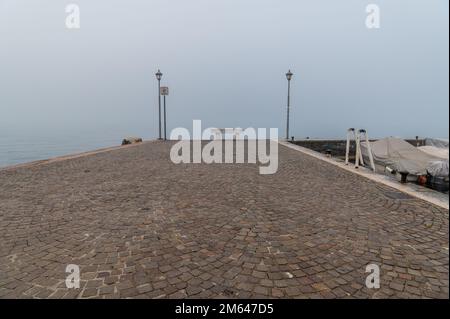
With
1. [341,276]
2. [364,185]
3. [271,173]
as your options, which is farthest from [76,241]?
[364,185]

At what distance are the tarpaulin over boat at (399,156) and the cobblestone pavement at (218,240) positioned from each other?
6727mm

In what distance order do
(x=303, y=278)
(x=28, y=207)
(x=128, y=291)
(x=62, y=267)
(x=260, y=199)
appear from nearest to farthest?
(x=128, y=291), (x=303, y=278), (x=62, y=267), (x=28, y=207), (x=260, y=199)

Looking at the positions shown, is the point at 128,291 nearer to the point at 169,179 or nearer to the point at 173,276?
the point at 173,276

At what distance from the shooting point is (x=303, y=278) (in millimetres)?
3076

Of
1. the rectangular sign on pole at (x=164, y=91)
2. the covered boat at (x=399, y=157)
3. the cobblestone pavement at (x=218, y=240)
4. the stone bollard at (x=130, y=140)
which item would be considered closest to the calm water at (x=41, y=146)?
the stone bollard at (x=130, y=140)

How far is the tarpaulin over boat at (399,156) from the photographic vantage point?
12453 millimetres

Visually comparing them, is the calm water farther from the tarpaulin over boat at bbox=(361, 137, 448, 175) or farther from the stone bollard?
the tarpaulin over boat at bbox=(361, 137, 448, 175)

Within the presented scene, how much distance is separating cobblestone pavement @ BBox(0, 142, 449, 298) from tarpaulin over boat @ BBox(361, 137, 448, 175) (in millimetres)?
6727

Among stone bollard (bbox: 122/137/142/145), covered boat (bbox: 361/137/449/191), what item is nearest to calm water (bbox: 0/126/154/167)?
stone bollard (bbox: 122/137/142/145)

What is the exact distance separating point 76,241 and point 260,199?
4.01m

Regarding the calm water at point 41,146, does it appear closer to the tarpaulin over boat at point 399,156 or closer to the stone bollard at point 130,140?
the stone bollard at point 130,140

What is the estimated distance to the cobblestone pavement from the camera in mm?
2932

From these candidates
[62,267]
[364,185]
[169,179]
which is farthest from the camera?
[169,179]

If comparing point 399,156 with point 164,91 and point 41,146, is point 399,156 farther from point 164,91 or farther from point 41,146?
point 41,146
